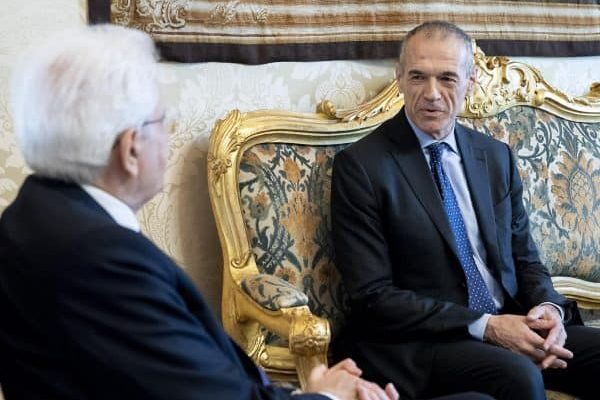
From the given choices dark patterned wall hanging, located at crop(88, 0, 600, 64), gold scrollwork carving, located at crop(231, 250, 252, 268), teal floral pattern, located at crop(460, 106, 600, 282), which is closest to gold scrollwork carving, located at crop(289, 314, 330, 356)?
gold scrollwork carving, located at crop(231, 250, 252, 268)

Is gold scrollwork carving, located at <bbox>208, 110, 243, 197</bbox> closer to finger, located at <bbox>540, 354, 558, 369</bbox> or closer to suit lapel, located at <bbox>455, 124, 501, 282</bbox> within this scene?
suit lapel, located at <bbox>455, 124, 501, 282</bbox>

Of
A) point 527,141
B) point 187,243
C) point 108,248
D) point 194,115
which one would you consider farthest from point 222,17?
point 108,248

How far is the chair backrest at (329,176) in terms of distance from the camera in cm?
239

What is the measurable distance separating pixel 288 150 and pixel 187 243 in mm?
368

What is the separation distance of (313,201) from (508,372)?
0.68 m

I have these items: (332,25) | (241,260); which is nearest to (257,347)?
(241,260)

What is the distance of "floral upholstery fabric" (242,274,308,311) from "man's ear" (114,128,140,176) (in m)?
0.77

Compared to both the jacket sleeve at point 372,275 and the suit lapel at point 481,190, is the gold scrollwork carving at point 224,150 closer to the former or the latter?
the jacket sleeve at point 372,275

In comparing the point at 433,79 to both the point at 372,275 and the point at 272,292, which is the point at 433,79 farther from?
the point at 272,292

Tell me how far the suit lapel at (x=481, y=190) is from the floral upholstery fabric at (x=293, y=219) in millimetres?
363

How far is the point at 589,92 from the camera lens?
3.22m

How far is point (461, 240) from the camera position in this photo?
2.38 meters

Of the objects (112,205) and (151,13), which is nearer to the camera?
(112,205)

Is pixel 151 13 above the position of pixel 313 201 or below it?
above
